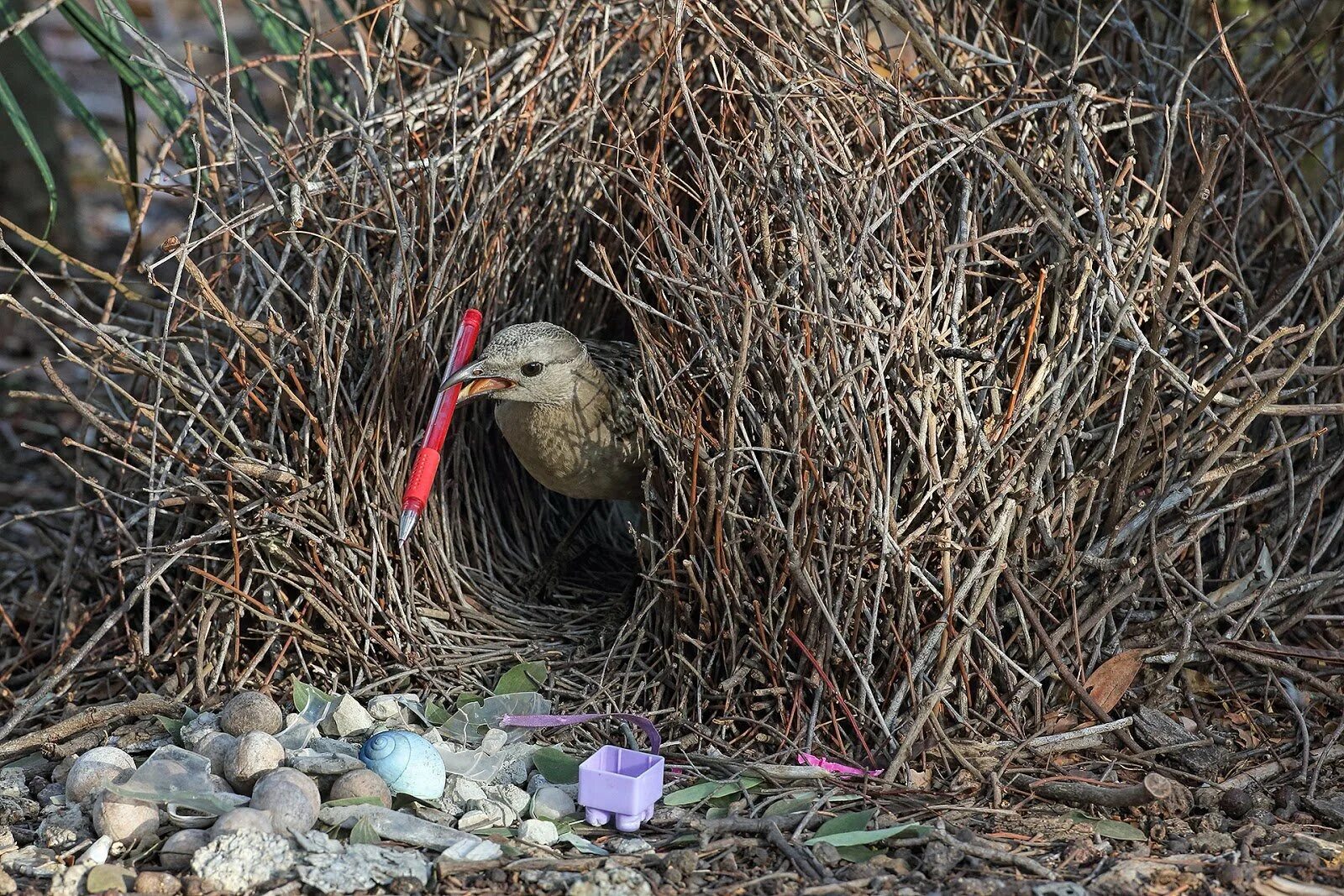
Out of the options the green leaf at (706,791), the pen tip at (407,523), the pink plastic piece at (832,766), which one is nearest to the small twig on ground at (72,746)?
the pen tip at (407,523)

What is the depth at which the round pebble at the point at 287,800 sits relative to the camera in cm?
220

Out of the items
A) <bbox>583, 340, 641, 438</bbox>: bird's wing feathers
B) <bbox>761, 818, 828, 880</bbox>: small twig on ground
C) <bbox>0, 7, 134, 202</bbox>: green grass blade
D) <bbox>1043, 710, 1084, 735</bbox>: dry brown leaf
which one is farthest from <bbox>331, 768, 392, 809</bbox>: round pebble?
<bbox>0, 7, 134, 202</bbox>: green grass blade

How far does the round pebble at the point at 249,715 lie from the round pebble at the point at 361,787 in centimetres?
27

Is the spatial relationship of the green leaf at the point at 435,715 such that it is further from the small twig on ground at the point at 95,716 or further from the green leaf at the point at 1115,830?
the green leaf at the point at 1115,830

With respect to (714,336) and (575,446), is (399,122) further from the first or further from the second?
(714,336)

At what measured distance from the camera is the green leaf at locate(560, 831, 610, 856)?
2.26 metres

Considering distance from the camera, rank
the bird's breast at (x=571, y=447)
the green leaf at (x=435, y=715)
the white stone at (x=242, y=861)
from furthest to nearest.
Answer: the bird's breast at (x=571, y=447)
the green leaf at (x=435, y=715)
the white stone at (x=242, y=861)

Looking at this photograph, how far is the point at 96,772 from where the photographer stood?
239cm

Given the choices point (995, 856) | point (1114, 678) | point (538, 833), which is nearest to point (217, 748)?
point (538, 833)

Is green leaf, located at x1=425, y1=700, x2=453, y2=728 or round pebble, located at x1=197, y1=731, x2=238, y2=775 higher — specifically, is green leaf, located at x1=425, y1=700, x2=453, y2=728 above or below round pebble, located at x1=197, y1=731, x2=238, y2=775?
below

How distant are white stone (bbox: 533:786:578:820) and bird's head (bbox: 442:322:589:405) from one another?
2.96 feet

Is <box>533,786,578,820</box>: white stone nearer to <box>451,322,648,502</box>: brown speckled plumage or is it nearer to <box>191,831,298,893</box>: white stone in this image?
<box>191,831,298,893</box>: white stone

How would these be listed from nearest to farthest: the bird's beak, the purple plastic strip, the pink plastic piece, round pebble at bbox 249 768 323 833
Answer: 1. round pebble at bbox 249 768 323 833
2. the pink plastic piece
3. the purple plastic strip
4. the bird's beak

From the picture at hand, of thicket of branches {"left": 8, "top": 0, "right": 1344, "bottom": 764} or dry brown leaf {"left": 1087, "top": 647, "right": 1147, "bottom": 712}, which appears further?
dry brown leaf {"left": 1087, "top": 647, "right": 1147, "bottom": 712}
